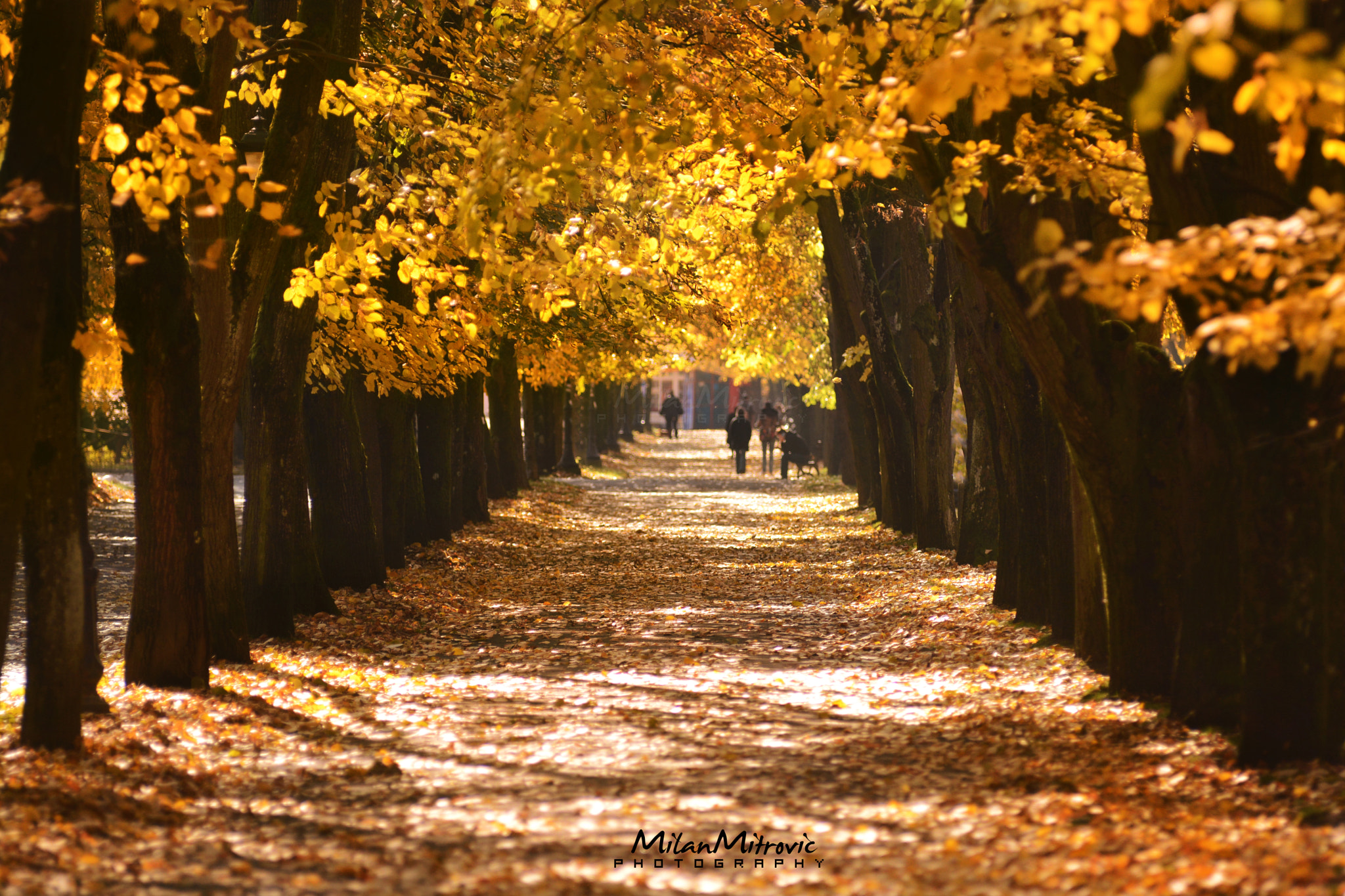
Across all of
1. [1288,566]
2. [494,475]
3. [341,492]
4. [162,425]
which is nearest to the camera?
[1288,566]

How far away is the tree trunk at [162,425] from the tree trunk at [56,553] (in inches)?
49.8

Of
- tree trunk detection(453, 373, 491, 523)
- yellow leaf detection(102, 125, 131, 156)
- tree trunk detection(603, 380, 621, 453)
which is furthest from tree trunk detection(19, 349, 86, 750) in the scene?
tree trunk detection(603, 380, 621, 453)

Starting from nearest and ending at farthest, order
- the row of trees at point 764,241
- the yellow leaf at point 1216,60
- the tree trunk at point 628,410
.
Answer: the yellow leaf at point 1216,60, the row of trees at point 764,241, the tree trunk at point 628,410

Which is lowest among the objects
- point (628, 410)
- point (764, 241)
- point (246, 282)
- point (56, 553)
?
point (56, 553)

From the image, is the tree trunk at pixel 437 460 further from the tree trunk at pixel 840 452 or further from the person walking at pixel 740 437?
A: the person walking at pixel 740 437

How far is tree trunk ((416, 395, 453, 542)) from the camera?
18422 millimetres

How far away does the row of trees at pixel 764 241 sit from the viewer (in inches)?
220

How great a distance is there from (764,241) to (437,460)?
9.71 meters

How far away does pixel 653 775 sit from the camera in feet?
23.5

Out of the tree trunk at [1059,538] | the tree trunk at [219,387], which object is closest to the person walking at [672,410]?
the tree trunk at [1059,538]

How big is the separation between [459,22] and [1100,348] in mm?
10081

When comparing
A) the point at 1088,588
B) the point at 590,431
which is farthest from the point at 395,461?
the point at 590,431

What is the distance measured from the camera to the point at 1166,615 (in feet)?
26.7

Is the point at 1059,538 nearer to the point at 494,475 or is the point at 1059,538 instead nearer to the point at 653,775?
the point at 653,775
